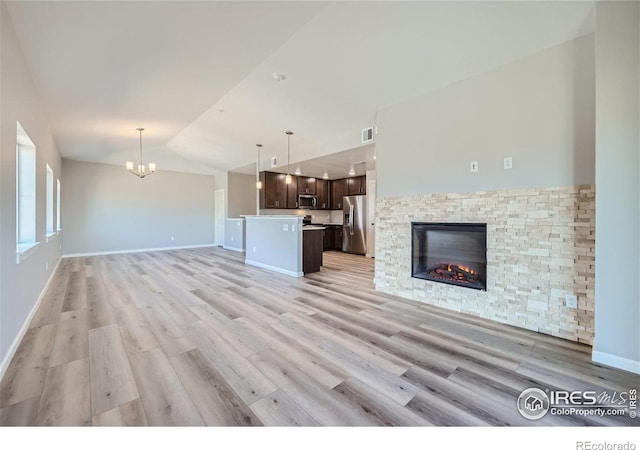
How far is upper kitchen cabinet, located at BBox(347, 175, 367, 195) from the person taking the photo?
25.7 ft

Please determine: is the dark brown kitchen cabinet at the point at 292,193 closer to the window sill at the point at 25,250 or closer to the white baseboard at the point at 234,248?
the white baseboard at the point at 234,248

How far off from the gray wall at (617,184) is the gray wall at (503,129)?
0.36 metres

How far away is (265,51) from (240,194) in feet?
22.4

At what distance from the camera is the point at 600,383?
180cm

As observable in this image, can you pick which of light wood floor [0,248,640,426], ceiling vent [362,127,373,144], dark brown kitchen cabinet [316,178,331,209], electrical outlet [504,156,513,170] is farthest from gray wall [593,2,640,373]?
dark brown kitchen cabinet [316,178,331,209]

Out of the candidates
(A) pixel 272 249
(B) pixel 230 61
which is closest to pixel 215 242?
(A) pixel 272 249

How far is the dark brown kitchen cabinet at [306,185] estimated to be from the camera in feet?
26.8

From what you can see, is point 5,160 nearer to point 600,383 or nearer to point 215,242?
point 600,383

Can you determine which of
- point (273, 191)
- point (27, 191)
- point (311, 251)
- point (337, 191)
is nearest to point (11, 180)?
point (27, 191)

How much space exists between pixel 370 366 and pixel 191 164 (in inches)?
339

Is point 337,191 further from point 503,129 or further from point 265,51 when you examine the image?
point 503,129

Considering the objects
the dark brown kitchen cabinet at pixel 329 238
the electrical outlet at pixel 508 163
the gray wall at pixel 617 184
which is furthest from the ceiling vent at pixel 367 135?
the dark brown kitchen cabinet at pixel 329 238

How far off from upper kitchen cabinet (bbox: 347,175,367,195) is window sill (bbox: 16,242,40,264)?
6646 mm

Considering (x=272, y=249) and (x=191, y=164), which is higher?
(x=191, y=164)
